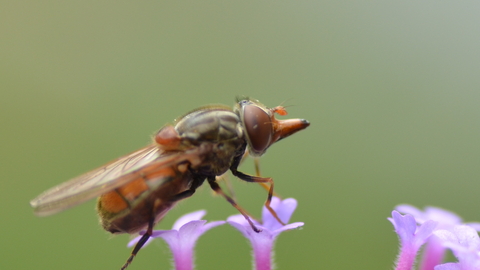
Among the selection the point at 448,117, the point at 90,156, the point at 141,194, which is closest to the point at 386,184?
the point at 448,117

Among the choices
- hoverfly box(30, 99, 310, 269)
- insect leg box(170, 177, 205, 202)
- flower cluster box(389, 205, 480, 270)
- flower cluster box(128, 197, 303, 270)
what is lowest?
flower cluster box(389, 205, 480, 270)

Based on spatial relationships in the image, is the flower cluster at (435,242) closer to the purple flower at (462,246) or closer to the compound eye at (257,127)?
the purple flower at (462,246)

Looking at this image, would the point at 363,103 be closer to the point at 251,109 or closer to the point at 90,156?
the point at 90,156

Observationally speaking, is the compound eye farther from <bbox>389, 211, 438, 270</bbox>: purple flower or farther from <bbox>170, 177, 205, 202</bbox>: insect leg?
<bbox>389, 211, 438, 270</bbox>: purple flower

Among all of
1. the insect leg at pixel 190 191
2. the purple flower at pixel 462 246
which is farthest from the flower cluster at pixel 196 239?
the purple flower at pixel 462 246

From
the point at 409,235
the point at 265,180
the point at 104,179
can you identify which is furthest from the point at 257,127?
the point at 409,235

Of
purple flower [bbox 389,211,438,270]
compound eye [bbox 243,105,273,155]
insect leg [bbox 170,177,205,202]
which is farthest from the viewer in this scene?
compound eye [bbox 243,105,273,155]

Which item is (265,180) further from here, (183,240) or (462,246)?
(462,246)

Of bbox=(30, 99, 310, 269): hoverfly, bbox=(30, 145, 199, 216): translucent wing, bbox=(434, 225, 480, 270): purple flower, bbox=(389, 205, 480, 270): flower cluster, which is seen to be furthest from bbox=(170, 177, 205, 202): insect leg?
bbox=(434, 225, 480, 270): purple flower
